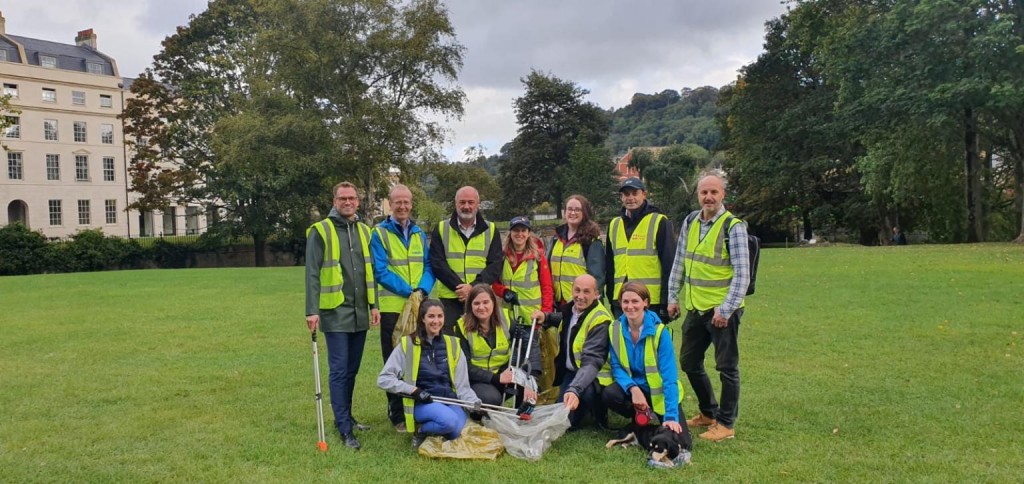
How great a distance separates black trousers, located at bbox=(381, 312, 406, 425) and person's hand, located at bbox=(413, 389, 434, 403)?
2.28ft

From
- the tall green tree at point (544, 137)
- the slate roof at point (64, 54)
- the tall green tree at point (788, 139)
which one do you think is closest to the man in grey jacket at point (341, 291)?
the tall green tree at point (788, 139)

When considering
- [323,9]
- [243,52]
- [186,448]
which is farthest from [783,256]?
[243,52]

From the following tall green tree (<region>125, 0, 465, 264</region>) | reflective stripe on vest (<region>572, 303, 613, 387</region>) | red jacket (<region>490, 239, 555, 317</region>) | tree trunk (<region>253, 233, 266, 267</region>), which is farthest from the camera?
tree trunk (<region>253, 233, 266, 267</region>)

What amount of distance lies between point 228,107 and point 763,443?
38469 mm

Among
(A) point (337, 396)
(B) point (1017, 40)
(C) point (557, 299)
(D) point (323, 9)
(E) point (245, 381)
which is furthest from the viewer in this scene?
(D) point (323, 9)

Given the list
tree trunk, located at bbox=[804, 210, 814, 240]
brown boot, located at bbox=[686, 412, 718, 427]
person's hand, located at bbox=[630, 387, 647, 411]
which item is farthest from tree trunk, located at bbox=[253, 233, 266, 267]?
person's hand, located at bbox=[630, 387, 647, 411]

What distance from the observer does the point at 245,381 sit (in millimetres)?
8234

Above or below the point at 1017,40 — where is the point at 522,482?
below

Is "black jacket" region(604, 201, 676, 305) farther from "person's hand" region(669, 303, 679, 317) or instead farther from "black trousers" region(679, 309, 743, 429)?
"black trousers" region(679, 309, 743, 429)

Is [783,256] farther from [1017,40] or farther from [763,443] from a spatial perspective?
[763,443]

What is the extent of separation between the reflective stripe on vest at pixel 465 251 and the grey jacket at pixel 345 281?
2.48 feet

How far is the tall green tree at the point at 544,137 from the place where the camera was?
204 feet

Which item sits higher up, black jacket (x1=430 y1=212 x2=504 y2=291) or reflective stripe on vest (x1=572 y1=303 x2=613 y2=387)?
black jacket (x1=430 y1=212 x2=504 y2=291)

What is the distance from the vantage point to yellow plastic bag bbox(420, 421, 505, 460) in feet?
17.6
